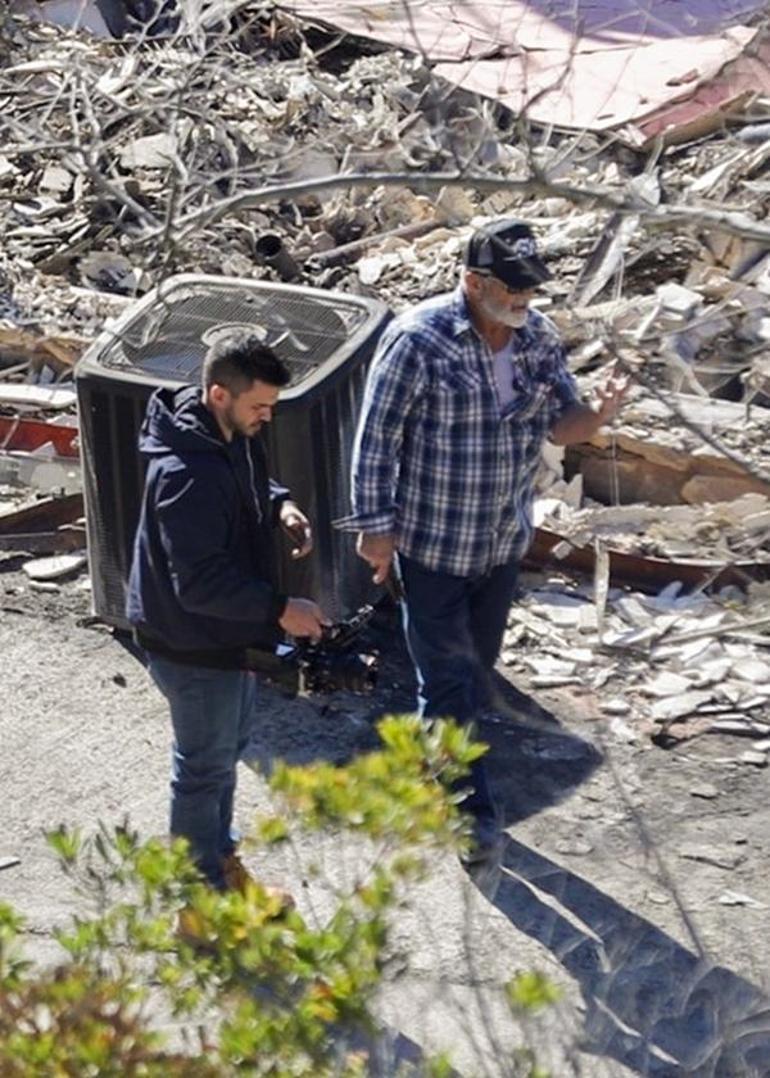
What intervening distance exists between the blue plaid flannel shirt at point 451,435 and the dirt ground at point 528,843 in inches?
27.6

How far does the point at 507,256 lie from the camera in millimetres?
Result: 5859

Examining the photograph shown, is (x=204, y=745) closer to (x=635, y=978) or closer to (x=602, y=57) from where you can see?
(x=635, y=978)

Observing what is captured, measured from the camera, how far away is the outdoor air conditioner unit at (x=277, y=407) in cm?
731

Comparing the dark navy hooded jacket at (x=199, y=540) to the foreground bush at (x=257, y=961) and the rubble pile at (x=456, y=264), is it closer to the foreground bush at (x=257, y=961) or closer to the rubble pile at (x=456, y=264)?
the rubble pile at (x=456, y=264)

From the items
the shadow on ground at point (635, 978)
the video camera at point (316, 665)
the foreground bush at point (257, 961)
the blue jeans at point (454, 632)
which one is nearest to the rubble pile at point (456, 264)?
the blue jeans at point (454, 632)

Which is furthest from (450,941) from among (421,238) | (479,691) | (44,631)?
(421,238)

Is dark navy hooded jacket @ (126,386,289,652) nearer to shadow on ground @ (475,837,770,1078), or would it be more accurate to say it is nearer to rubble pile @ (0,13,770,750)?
rubble pile @ (0,13,770,750)

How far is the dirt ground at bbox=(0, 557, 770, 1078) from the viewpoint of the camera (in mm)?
5645

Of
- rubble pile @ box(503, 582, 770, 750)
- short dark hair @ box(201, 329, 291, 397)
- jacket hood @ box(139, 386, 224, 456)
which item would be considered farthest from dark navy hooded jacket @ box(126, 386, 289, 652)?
rubble pile @ box(503, 582, 770, 750)

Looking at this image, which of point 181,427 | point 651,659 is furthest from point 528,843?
point 181,427

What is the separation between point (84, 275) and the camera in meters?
11.1

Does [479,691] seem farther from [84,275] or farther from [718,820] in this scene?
[84,275]

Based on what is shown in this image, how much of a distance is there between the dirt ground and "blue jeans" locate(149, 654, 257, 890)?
0.16 meters

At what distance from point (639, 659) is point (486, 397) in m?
1.99
